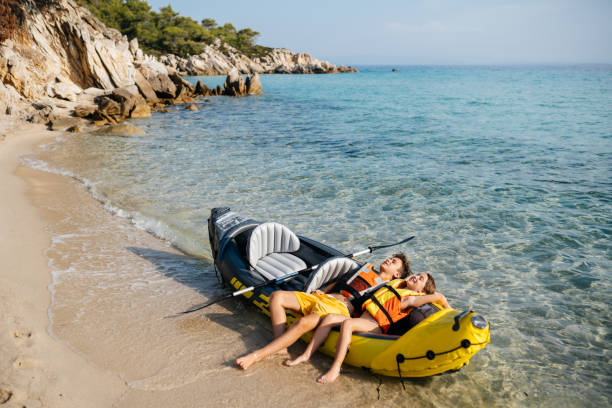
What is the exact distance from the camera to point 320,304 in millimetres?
4328

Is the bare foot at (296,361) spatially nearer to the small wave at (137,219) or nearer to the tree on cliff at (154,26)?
the small wave at (137,219)

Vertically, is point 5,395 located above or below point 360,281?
below

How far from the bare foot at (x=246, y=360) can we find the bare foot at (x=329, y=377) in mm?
685

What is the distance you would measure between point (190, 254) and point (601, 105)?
31.2 meters

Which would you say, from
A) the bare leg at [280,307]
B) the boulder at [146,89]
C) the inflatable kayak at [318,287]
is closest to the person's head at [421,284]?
the inflatable kayak at [318,287]

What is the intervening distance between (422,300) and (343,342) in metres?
1.02

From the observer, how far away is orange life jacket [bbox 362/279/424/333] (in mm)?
4230

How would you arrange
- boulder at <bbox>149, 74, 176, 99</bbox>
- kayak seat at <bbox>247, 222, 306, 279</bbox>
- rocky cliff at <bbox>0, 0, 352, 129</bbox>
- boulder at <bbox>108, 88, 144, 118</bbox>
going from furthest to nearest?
→ boulder at <bbox>149, 74, 176, 99</bbox> → boulder at <bbox>108, 88, 144, 118</bbox> → rocky cliff at <bbox>0, 0, 352, 129</bbox> → kayak seat at <bbox>247, 222, 306, 279</bbox>

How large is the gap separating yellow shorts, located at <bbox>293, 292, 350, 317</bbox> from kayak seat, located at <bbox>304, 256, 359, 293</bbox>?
0.21 meters

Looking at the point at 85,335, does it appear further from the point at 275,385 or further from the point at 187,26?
the point at 187,26

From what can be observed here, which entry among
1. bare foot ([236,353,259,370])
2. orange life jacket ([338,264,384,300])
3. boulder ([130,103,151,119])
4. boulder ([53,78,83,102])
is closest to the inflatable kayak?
orange life jacket ([338,264,384,300])

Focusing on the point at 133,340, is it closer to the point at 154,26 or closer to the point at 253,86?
the point at 253,86

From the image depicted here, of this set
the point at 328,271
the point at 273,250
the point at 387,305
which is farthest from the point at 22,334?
the point at 387,305

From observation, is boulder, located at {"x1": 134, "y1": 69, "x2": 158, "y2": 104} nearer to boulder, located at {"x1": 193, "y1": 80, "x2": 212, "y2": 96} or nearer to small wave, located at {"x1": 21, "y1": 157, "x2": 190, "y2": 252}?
boulder, located at {"x1": 193, "y1": 80, "x2": 212, "y2": 96}
